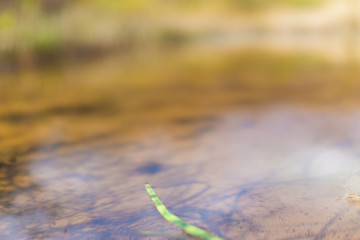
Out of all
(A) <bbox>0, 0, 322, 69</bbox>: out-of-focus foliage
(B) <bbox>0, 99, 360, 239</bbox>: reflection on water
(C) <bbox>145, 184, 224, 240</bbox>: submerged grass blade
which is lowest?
(B) <bbox>0, 99, 360, 239</bbox>: reflection on water

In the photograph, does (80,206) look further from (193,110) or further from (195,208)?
(193,110)

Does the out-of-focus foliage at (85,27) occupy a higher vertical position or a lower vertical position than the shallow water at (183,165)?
higher

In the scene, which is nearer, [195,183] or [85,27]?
[195,183]

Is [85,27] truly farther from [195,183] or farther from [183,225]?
[183,225]

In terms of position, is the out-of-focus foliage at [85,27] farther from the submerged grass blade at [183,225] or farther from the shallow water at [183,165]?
the submerged grass blade at [183,225]

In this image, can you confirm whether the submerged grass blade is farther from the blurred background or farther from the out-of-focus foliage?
the out-of-focus foliage

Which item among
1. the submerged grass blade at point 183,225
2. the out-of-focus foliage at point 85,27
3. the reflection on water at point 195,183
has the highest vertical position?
the out-of-focus foliage at point 85,27

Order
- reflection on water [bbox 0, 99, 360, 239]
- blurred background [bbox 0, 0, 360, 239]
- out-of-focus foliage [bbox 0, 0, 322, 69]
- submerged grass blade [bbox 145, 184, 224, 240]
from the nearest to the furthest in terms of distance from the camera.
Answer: submerged grass blade [bbox 145, 184, 224, 240] → reflection on water [bbox 0, 99, 360, 239] → blurred background [bbox 0, 0, 360, 239] → out-of-focus foliage [bbox 0, 0, 322, 69]

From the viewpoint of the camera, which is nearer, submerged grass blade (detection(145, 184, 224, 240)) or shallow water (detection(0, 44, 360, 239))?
submerged grass blade (detection(145, 184, 224, 240))

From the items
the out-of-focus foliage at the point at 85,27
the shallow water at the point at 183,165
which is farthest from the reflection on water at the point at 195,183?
the out-of-focus foliage at the point at 85,27

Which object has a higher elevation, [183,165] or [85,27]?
[85,27]

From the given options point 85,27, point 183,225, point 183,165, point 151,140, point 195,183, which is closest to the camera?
point 183,225

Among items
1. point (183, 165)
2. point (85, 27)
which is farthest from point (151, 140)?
point (85, 27)

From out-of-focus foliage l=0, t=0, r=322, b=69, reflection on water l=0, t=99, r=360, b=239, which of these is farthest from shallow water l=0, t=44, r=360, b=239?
out-of-focus foliage l=0, t=0, r=322, b=69
